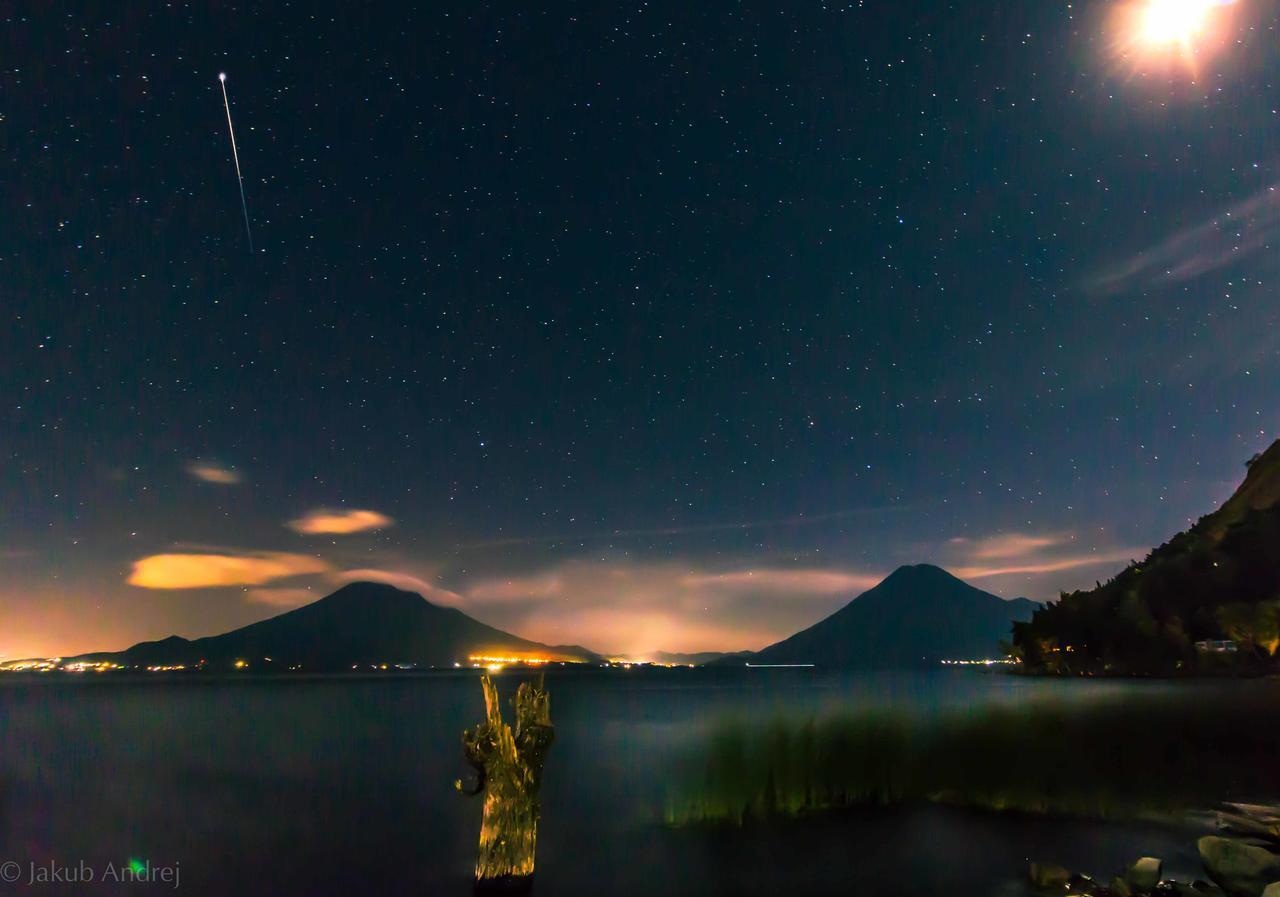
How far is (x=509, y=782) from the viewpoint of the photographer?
602 inches

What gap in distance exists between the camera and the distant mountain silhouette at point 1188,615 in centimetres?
7725

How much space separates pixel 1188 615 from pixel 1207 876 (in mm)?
92669

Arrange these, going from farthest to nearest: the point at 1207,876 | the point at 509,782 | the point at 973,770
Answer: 1. the point at 973,770
2. the point at 1207,876
3. the point at 509,782

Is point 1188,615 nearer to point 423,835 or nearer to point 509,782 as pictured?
point 423,835

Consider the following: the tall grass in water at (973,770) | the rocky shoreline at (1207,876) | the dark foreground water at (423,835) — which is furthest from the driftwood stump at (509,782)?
the rocky shoreline at (1207,876)

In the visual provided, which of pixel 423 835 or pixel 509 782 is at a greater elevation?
pixel 509 782

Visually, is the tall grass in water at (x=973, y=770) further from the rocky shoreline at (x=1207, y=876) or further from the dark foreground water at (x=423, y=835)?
the rocky shoreline at (x=1207, y=876)

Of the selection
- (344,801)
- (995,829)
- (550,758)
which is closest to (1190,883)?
(995,829)

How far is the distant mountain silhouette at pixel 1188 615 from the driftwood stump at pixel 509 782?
7782 centimetres

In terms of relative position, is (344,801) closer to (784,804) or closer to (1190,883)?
(784,804)

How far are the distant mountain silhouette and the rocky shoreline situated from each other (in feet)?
229

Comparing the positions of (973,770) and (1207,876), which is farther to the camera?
(973,770)

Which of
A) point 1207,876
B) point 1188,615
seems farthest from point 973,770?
point 1188,615

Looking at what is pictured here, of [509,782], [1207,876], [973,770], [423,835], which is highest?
[509,782]
